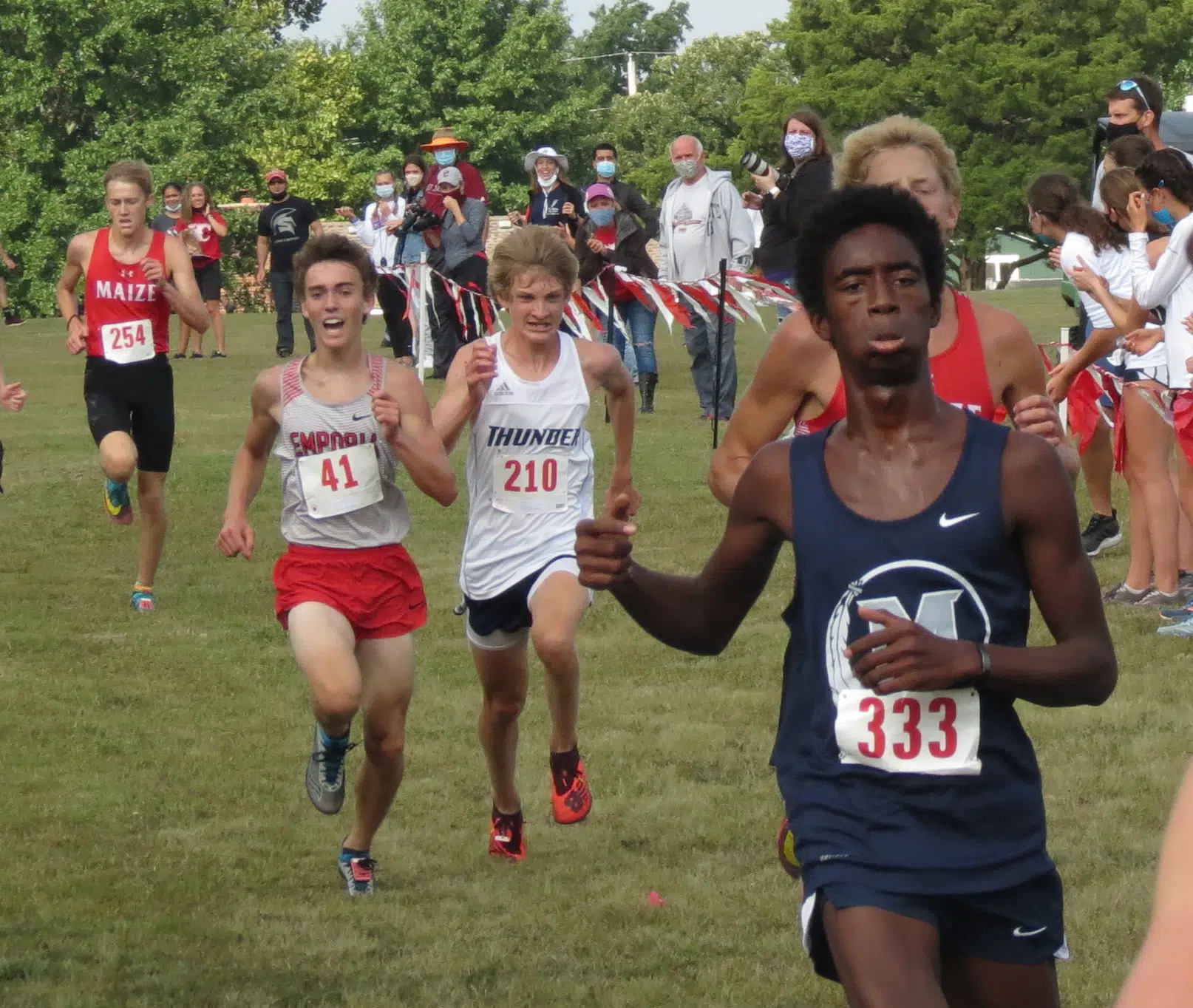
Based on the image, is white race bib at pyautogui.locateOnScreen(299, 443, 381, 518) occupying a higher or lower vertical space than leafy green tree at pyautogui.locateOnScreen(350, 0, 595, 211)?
lower

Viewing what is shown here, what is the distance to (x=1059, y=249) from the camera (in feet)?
34.1

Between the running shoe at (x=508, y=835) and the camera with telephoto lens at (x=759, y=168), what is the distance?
32.5ft

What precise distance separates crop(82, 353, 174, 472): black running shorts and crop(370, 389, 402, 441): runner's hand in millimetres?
4724

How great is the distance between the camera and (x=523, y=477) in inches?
268

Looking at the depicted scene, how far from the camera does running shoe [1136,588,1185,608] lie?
9930mm

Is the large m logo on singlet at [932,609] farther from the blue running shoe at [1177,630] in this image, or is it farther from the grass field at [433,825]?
the blue running shoe at [1177,630]

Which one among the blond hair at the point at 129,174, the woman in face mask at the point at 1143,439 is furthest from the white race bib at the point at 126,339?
the woman in face mask at the point at 1143,439

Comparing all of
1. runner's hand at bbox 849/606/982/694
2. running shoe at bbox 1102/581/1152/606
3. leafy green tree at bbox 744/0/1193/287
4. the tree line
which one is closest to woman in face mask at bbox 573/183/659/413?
A: running shoe at bbox 1102/581/1152/606

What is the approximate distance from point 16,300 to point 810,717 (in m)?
53.1

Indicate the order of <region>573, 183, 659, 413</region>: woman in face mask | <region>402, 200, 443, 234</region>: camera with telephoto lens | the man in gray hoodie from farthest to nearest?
<region>402, 200, 443, 234</region>: camera with telephoto lens, <region>573, 183, 659, 413</region>: woman in face mask, the man in gray hoodie

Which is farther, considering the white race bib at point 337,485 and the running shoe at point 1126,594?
the running shoe at point 1126,594

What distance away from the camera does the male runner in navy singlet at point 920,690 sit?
339 centimetres

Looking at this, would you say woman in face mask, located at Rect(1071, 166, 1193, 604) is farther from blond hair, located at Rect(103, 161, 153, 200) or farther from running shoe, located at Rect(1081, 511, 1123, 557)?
blond hair, located at Rect(103, 161, 153, 200)

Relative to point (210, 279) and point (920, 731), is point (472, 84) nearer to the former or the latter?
point (210, 279)
